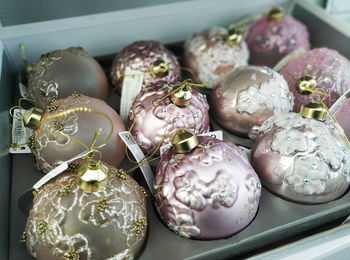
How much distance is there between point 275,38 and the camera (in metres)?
1.53

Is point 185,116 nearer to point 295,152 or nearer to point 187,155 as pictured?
point 187,155

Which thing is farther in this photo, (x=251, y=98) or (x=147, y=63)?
(x=147, y=63)

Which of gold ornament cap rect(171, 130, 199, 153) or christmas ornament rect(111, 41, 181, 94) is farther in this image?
christmas ornament rect(111, 41, 181, 94)

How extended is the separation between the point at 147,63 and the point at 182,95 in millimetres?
312

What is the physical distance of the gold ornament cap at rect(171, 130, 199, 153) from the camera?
866 mm

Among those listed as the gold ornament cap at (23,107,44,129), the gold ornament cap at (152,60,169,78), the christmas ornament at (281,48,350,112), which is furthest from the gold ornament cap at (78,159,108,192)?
the christmas ornament at (281,48,350,112)

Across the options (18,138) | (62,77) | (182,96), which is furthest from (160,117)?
(18,138)

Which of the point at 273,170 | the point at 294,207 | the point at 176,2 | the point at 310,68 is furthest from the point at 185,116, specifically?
the point at 176,2

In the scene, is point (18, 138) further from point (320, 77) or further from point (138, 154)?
point (320, 77)

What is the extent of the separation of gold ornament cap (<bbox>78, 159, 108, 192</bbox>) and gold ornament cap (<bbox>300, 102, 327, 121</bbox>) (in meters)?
0.59

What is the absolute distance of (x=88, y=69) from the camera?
3.83 ft

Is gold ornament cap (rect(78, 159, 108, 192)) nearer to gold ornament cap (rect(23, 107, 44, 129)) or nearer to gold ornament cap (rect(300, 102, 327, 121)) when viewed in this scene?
gold ornament cap (rect(23, 107, 44, 129))

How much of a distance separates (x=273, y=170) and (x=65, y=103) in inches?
24.5

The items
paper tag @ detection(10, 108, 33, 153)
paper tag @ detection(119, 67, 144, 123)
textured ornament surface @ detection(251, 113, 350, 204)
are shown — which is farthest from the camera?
paper tag @ detection(119, 67, 144, 123)
